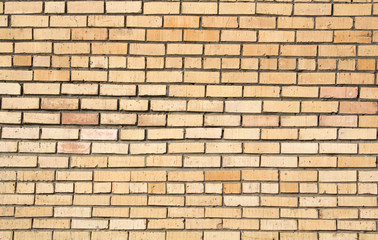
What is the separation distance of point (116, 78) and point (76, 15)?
479 mm

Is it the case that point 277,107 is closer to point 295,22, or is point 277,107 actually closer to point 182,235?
point 295,22

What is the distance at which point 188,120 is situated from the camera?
7.52 feet

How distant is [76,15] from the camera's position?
2.31 metres

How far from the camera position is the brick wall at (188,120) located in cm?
228

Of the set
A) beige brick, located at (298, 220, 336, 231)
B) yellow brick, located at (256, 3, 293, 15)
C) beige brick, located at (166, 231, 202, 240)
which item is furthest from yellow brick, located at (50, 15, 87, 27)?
beige brick, located at (298, 220, 336, 231)

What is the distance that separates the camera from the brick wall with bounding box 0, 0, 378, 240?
228cm

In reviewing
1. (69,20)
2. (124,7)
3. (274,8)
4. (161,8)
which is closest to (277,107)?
(274,8)

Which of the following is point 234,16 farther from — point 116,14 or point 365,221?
point 365,221

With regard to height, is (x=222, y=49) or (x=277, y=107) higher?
(x=222, y=49)

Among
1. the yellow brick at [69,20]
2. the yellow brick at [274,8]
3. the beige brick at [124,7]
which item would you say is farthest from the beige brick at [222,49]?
the yellow brick at [69,20]

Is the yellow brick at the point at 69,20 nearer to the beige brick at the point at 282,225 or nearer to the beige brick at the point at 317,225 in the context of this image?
the beige brick at the point at 282,225

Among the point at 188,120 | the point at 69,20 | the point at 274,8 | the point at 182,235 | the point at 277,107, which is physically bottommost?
the point at 182,235

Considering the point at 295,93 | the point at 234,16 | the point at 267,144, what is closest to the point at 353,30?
the point at 295,93

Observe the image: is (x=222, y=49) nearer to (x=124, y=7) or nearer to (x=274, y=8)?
(x=274, y=8)
